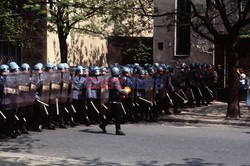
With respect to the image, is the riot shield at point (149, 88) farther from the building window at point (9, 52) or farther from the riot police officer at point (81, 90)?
the building window at point (9, 52)

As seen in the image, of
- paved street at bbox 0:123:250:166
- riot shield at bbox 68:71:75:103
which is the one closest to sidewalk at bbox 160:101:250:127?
paved street at bbox 0:123:250:166

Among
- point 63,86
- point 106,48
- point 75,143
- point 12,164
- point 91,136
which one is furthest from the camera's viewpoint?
point 106,48

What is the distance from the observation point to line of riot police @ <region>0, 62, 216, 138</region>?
12.2 m

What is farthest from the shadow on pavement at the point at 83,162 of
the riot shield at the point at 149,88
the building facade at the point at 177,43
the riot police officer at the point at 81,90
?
the building facade at the point at 177,43

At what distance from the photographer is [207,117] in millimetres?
16156

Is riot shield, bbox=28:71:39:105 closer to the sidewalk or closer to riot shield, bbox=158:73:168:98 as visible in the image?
riot shield, bbox=158:73:168:98

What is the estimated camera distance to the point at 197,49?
23.8 m

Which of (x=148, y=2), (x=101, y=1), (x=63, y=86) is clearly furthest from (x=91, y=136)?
(x=148, y=2)

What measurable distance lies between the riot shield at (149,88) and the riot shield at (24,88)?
4305 mm

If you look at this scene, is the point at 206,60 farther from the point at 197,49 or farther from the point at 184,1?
the point at 184,1

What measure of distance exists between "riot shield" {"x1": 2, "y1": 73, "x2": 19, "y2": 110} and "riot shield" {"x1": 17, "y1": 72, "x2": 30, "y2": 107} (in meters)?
0.18

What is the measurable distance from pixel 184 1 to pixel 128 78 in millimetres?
10072

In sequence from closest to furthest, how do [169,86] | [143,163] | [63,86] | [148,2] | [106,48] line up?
[143,163], [63,86], [169,86], [148,2], [106,48]

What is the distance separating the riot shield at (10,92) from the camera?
11.8 meters
